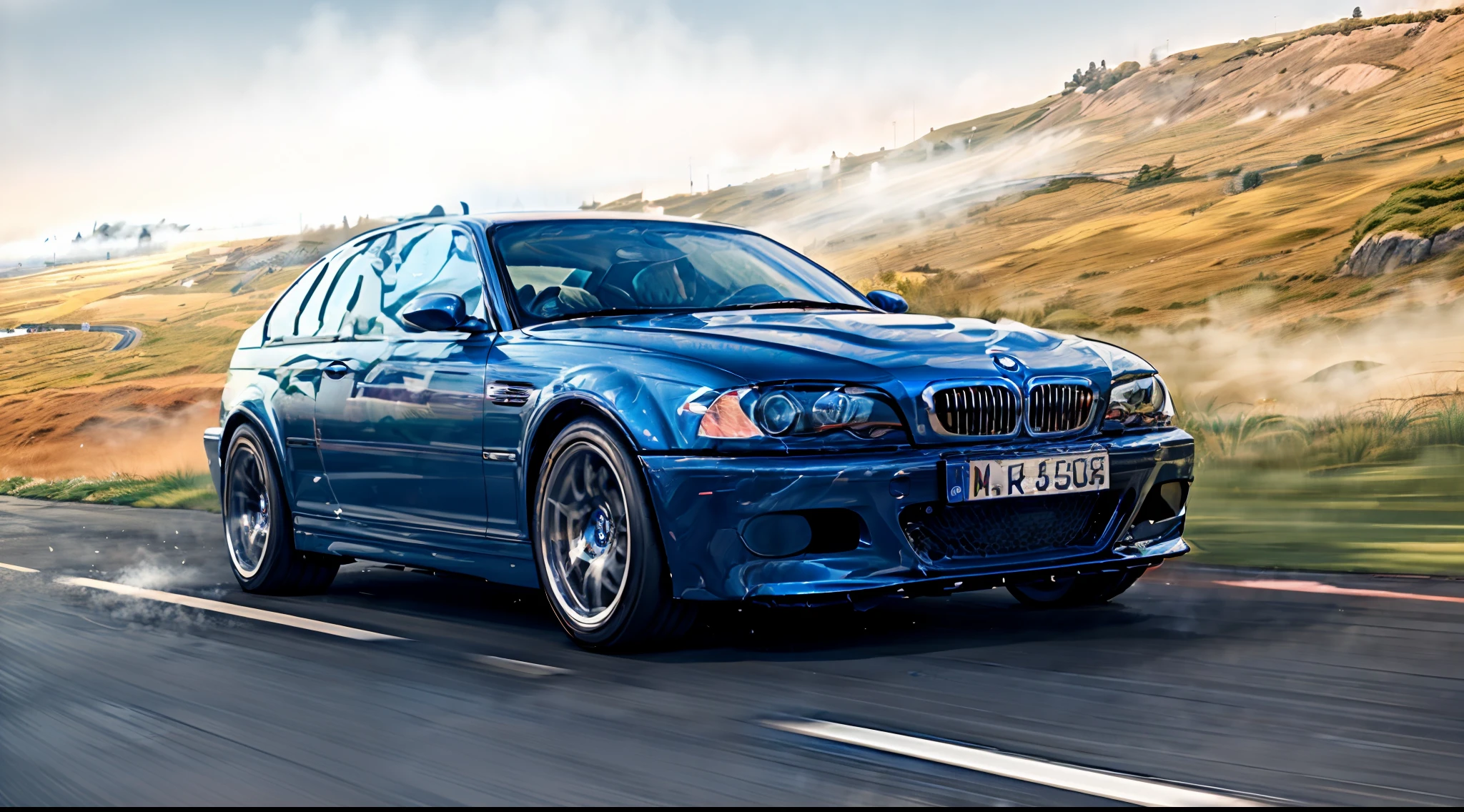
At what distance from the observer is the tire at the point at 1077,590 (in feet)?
21.5

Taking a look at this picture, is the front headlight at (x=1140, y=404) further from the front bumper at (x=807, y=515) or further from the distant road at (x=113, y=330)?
the distant road at (x=113, y=330)

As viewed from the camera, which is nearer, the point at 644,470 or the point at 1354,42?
the point at 644,470

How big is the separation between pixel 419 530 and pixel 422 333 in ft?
2.43

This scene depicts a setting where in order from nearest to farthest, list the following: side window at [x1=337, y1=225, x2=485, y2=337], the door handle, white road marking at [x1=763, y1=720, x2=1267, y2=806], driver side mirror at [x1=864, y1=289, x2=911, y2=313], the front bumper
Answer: white road marking at [x1=763, y1=720, x2=1267, y2=806] → the front bumper → side window at [x1=337, y1=225, x2=485, y2=337] → the door handle → driver side mirror at [x1=864, y1=289, x2=911, y2=313]

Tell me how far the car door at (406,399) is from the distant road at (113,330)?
53.6 meters

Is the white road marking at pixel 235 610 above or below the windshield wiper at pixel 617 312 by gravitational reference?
below

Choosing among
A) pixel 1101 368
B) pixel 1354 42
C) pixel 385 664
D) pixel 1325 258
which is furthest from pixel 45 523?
pixel 1354 42

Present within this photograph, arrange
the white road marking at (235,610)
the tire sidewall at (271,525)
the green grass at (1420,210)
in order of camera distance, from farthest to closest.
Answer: the green grass at (1420,210) < the tire sidewall at (271,525) < the white road marking at (235,610)

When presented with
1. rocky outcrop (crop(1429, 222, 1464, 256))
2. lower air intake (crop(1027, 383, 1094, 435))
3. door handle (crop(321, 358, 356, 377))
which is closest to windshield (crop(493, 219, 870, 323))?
door handle (crop(321, 358, 356, 377))

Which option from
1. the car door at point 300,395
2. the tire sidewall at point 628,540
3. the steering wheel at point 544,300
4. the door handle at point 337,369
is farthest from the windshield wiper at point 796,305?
the car door at point 300,395

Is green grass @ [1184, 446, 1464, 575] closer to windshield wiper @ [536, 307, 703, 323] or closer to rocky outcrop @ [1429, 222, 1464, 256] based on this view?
windshield wiper @ [536, 307, 703, 323]

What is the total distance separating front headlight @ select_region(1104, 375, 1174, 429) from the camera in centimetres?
591

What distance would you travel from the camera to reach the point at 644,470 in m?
5.48

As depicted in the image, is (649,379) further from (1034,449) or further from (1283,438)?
(1283,438)
